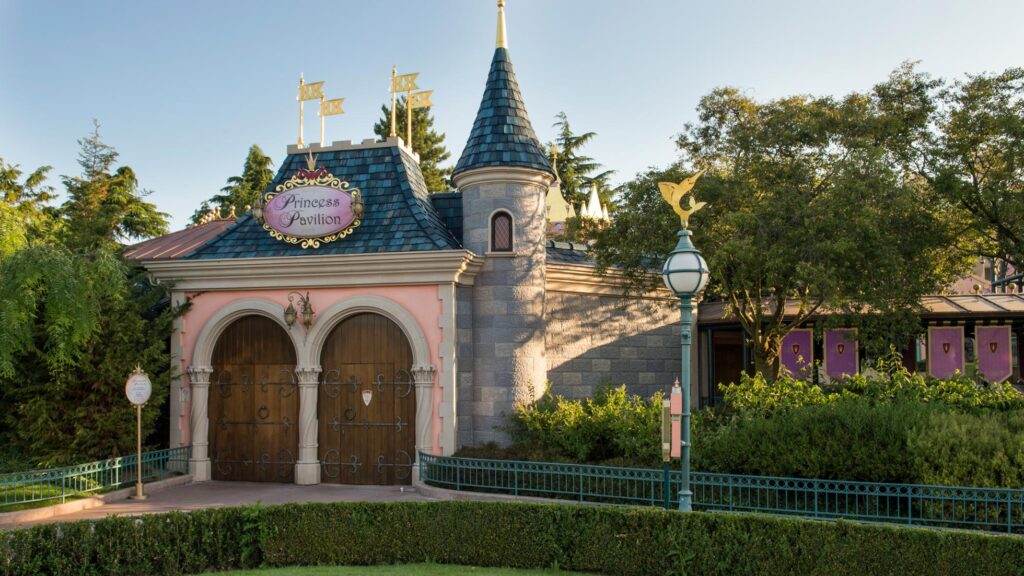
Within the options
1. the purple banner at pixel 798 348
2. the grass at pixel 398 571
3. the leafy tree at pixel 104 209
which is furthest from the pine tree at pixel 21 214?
the purple banner at pixel 798 348

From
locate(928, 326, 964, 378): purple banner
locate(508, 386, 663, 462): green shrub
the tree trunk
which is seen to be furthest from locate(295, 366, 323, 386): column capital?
locate(928, 326, 964, 378): purple banner

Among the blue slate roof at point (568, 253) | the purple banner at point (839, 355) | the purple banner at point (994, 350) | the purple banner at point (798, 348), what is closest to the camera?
the blue slate roof at point (568, 253)

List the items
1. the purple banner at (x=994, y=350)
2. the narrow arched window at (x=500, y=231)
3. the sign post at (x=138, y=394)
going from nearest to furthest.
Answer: the sign post at (x=138, y=394), the narrow arched window at (x=500, y=231), the purple banner at (x=994, y=350)

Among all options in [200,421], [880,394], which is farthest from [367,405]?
[880,394]

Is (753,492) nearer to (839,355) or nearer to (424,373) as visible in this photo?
(424,373)

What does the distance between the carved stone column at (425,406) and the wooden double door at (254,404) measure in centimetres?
238

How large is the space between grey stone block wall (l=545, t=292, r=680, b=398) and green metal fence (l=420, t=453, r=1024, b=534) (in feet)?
12.2

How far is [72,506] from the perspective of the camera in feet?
38.5

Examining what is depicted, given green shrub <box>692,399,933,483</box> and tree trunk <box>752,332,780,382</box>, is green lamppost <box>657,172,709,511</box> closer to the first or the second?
green shrub <box>692,399,933,483</box>

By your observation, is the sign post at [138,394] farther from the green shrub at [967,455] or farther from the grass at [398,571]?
the green shrub at [967,455]

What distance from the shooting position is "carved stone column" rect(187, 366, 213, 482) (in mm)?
14500

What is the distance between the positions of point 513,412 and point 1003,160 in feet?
31.7

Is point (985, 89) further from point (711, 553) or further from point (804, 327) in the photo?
point (711, 553)

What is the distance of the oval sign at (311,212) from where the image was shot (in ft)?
47.4
